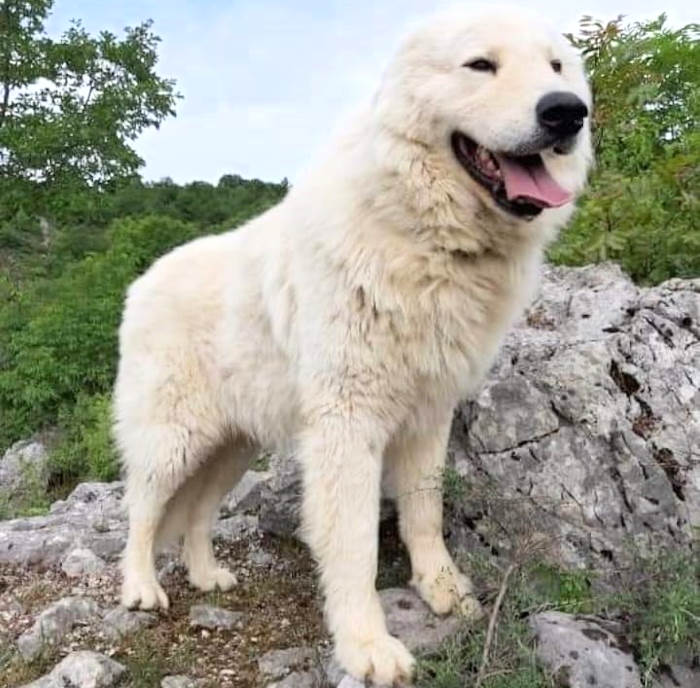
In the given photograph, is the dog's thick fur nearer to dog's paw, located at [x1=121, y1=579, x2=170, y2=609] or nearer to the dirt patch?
the dirt patch

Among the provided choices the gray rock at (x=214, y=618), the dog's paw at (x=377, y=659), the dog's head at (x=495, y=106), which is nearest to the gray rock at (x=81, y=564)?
the gray rock at (x=214, y=618)

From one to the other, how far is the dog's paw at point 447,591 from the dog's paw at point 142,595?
121 cm

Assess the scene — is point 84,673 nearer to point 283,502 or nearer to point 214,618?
point 214,618

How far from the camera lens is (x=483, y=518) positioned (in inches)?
160

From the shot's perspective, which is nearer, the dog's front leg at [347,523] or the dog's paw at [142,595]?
the dog's front leg at [347,523]

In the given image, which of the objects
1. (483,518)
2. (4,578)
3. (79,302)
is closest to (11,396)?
(79,302)

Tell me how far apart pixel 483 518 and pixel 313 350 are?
Result: 3.54ft

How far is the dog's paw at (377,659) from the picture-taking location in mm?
3398

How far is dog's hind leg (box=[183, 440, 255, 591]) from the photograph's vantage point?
15.4 feet

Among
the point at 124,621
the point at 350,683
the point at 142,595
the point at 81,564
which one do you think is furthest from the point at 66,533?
the point at 350,683

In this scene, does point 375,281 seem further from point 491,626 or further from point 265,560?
point 265,560

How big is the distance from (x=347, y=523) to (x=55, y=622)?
1.50 metres

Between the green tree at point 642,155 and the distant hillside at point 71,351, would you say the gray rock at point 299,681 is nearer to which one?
the green tree at point 642,155

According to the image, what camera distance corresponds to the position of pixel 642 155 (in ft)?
21.0
